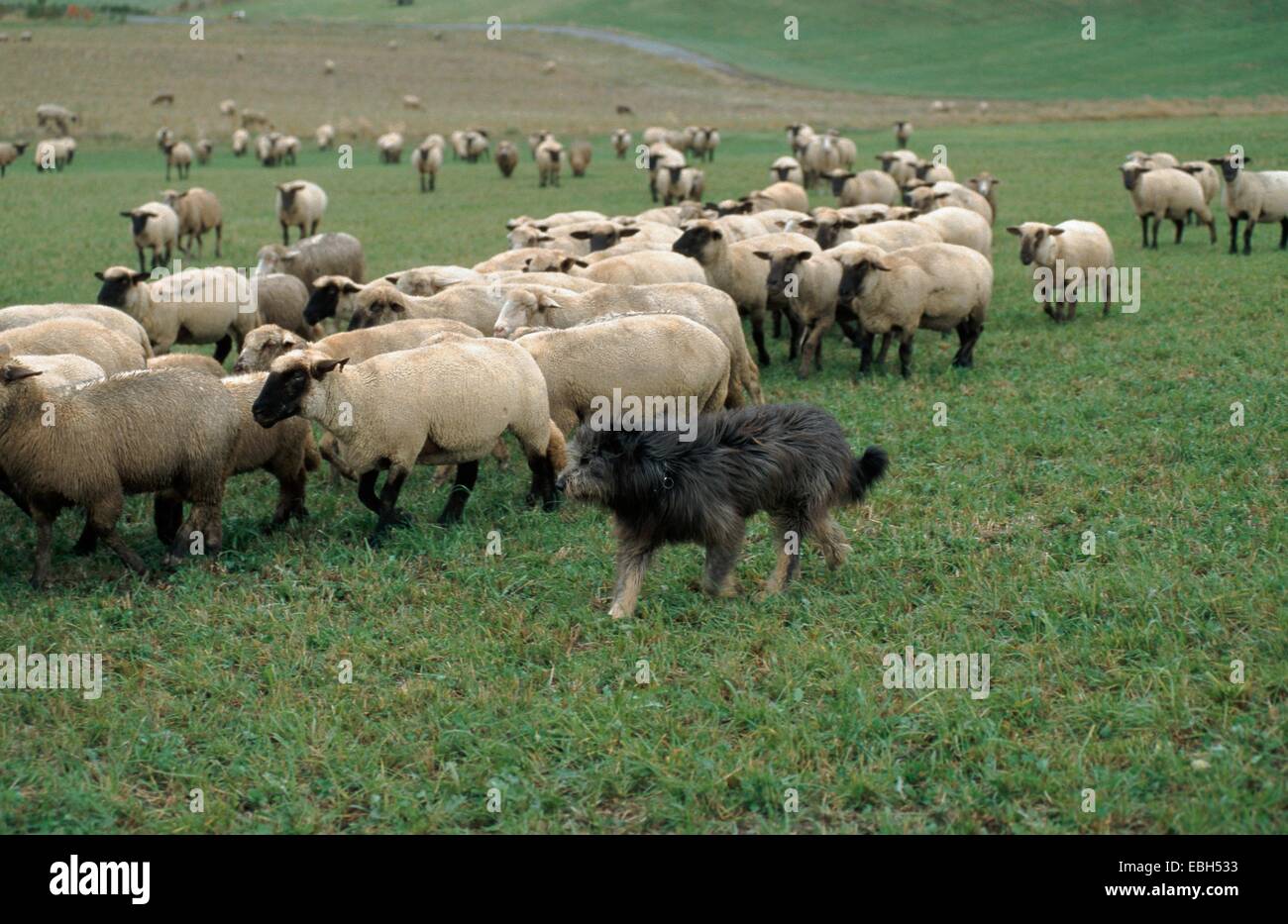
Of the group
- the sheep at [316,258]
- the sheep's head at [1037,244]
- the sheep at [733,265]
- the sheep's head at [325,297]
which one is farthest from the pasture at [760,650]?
the sheep at [316,258]

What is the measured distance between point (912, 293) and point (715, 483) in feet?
21.6

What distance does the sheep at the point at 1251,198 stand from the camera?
64.5 feet

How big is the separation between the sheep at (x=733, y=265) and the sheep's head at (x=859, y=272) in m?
1.16

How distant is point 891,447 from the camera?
9555 millimetres

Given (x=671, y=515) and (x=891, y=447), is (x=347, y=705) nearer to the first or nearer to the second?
(x=671, y=515)

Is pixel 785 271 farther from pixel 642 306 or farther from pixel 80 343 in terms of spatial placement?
pixel 80 343

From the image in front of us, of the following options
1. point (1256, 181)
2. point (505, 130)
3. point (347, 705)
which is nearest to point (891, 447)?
point (347, 705)

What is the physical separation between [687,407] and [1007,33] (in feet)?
255

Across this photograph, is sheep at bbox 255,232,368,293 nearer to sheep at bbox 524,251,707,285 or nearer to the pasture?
sheep at bbox 524,251,707,285

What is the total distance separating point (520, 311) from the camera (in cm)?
1020

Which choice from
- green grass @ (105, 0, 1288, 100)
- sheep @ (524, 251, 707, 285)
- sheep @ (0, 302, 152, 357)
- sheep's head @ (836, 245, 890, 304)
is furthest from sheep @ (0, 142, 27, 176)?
green grass @ (105, 0, 1288, 100)

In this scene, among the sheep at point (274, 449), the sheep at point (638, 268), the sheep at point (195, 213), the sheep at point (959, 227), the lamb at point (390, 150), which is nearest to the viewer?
the sheep at point (274, 449)

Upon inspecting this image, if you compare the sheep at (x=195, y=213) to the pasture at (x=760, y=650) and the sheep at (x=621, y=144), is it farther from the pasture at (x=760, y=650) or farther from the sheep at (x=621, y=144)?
the sheep at (x=621, y=144)

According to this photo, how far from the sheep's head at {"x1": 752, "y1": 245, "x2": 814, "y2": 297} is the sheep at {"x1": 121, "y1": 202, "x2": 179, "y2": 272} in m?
12.4
